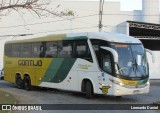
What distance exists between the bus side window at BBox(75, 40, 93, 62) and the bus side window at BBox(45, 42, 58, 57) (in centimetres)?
220

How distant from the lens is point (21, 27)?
2110 inches

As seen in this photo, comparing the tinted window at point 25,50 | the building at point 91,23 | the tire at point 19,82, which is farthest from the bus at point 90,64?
the building at point 91,23

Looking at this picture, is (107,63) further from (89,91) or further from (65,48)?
(65,48)

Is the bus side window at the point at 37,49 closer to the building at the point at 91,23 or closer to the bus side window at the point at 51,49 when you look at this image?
the bus side window at the point at 51,49

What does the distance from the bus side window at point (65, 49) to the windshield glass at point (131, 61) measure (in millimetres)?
3322

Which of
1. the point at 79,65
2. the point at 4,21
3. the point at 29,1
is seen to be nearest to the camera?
the point at 29,1

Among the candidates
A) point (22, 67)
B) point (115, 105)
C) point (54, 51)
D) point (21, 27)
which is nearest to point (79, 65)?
point (54, 51)

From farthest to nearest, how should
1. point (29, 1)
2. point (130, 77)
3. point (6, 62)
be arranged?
→ point (6, 62) < point (130, 77) < point (29, 1)

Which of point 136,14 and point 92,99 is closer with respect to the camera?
point 92,99

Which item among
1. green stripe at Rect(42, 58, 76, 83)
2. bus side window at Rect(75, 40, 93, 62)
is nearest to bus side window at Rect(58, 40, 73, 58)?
green stripe at Rect(42, 58, 76, 83)

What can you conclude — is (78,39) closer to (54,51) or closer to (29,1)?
(54,51)

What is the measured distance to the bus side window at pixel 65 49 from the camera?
22.1 metres

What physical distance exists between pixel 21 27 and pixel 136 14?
25.7 meters

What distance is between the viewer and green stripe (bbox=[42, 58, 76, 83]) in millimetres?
22172
